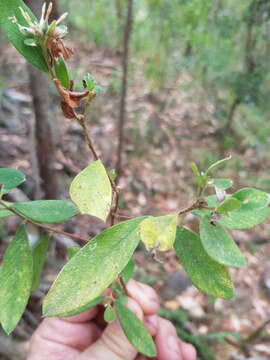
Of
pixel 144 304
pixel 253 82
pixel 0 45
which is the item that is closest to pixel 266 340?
pixel 144 304

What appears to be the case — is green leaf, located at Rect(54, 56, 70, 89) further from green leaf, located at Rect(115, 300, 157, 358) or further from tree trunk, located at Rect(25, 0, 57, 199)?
tree trunk, located at Rect(25, 0, 57, 199)

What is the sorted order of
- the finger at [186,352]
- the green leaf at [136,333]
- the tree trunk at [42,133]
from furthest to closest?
the tree trunk at [42,133] < the finger at [186,352] < the green leaf at [136,333]

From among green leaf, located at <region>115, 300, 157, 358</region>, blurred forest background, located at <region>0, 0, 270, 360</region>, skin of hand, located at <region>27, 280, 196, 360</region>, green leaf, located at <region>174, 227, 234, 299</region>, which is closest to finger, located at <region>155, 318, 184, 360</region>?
skin of hand, located at <region>27, 280, 196, 360</region>

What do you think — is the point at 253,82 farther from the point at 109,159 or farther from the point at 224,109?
the point at 109,159

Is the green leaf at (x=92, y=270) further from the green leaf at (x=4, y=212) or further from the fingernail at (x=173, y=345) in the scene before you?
the fingernail at (x=173, y=345)

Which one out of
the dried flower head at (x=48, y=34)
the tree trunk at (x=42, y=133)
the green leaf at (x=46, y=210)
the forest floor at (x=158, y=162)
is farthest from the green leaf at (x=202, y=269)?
the forest floor at (x=158, y=162)

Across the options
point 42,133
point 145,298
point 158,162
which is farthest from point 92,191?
point 158,162
